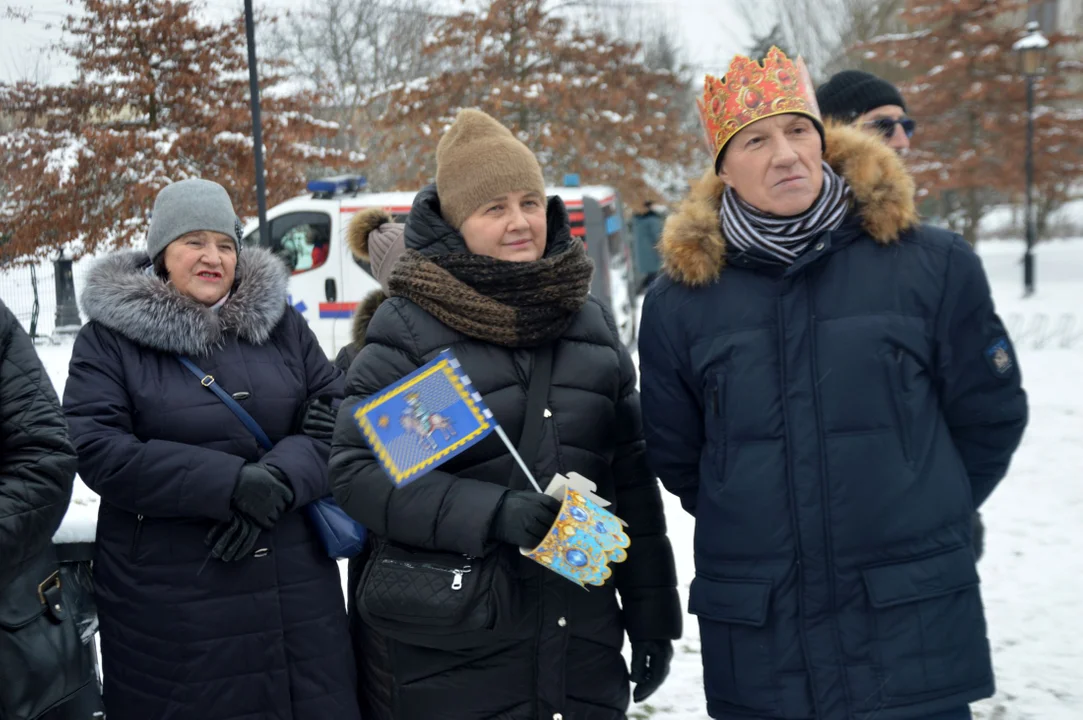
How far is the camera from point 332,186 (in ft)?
39.6

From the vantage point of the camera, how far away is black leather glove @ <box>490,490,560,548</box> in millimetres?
2264

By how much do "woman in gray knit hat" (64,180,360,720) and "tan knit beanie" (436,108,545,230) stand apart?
2.73 feet

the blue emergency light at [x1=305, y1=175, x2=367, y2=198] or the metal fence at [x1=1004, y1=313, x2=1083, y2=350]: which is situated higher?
the blue emergency light at [x1=305, y1=175, x2=367, y2=198]

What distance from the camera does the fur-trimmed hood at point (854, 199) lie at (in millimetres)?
2236

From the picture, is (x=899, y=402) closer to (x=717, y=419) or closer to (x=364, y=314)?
(x=717, y=419)

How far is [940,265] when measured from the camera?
2.22m

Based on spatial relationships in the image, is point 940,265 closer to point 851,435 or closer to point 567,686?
point 851,435

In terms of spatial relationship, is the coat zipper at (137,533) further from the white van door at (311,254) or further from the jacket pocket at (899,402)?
the white van door at (311,254)

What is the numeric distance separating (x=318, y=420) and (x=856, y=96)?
8.17ft

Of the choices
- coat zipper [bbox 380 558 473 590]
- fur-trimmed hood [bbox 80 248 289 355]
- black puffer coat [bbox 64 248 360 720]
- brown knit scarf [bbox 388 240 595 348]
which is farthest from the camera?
fur-trimmed hood [bbox 80 248 289 355]


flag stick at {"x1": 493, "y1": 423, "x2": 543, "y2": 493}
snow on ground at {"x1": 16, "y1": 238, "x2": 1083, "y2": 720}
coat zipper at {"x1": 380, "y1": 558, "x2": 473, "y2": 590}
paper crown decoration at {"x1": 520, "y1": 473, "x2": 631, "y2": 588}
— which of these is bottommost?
snow on ground at {"x1": 16, "y1": 238, "x2": 1083, "y2": 720}

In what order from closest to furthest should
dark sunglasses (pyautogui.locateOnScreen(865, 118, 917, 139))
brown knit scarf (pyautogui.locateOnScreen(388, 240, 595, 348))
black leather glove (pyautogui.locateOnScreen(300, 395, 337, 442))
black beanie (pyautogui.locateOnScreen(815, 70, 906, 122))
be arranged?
1. brown knit scarf (pyautogui.locateOnScreen(388, 240, 595, 348))
2. black leather glove (pyautogui.locateOnScreen(300, 395, 337, 442))
3. dark sunglasses (pyautogui.locateOnScreen(865, 118, 917, 139))
4. black beanie (pyautogui.locateOnScreen(815, 70, 906, 122))

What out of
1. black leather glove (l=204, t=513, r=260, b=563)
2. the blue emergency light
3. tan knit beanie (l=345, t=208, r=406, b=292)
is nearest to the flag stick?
black leather glove (l=204, t=513, r=260, b=563)

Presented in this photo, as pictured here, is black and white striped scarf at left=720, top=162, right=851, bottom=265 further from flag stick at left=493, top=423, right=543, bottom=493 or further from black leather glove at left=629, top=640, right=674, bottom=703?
black leather glove at left=629, top=640, right=674, bottom=703
